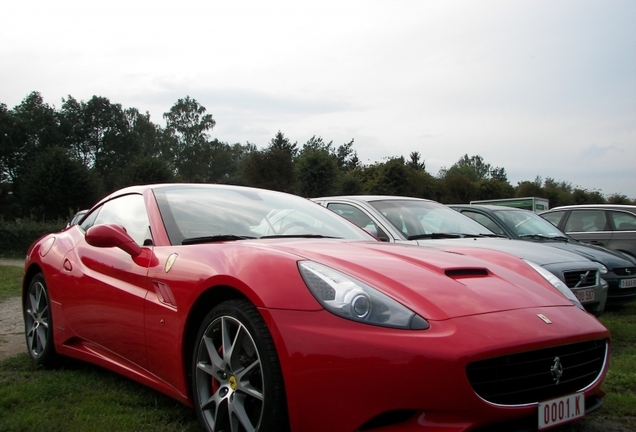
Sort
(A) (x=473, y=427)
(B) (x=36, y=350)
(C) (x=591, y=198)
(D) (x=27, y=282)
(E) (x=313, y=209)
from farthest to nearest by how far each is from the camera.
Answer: (C) (x=591, y=198) < (D) (x=27, y=282) < (B) (x=36, y=350) < (E) (x=313, y=209) < (A) (x=473, y=427)

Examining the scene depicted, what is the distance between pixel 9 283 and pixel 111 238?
956 cm

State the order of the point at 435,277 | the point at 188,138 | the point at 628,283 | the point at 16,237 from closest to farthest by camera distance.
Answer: the point at 435,277
the point at 628,283
the point at 16,237
the point at 188,138

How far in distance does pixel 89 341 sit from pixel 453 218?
4.51 meters

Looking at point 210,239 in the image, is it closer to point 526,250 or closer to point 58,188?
point 526,250

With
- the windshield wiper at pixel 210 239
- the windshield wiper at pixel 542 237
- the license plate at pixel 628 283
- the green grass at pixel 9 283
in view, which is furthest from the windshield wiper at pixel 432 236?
the green grass at pixel 9 283

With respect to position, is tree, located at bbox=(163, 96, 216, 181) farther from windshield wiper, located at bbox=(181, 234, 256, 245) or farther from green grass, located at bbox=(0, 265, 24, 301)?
windshield wiper, located at bbox=(181, 234, 256, 245)

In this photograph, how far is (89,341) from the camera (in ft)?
12.9

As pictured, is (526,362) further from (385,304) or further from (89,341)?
(89,341)

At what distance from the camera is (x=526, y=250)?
6.46m

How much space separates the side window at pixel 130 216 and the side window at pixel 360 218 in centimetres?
271

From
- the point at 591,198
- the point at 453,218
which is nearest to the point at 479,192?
the point at 591,198

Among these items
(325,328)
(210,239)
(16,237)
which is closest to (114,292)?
(210,239)

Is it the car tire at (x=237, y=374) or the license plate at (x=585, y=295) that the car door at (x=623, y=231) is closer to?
the license plate at (x=585, y=295)

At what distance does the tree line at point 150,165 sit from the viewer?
121 ft
